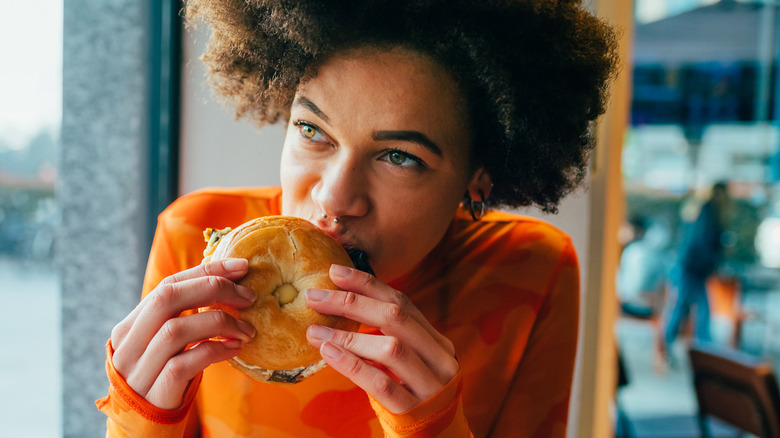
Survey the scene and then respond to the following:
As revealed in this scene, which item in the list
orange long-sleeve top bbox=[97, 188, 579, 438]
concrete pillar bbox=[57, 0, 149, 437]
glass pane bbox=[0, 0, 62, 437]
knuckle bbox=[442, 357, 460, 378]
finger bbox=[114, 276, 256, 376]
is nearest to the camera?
finger bbox=[114, 276, 256, 376]

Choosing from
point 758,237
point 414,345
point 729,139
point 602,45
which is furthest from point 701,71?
point 414,345

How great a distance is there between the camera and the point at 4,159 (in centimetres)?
164

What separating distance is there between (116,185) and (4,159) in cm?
32

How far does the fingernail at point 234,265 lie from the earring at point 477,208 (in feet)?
2.12

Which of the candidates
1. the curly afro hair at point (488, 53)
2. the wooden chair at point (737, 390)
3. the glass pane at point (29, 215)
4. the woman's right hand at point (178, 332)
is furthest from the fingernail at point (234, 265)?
the wooden chair at point (737, 390)

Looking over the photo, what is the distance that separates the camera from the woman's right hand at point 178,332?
85 centimetres

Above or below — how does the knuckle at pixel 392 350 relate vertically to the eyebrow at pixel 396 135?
below

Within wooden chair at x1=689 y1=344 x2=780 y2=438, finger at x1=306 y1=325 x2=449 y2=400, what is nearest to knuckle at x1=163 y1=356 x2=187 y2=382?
finger at x1=306 y1=325 x2=449 y2=400

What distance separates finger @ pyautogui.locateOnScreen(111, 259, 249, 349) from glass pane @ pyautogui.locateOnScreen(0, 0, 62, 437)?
0.97 m

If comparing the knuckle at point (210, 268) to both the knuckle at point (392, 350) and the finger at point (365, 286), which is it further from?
the knuckle at point (392, 350)

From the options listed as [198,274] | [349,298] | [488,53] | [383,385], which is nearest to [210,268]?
[198,274]

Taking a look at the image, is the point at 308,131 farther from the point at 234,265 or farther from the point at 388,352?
the point at 388,352

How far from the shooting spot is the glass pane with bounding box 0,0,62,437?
150cm

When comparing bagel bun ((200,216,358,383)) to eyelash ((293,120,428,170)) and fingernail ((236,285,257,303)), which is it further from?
eyelash ((293,120,428,170))
